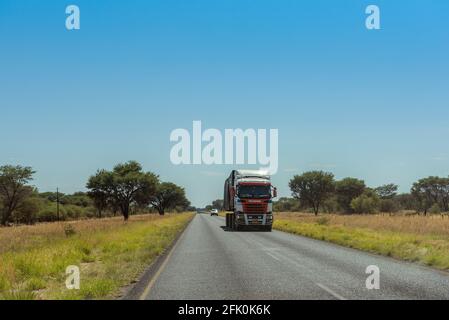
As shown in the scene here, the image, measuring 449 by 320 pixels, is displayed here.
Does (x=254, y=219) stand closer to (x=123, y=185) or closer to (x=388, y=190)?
(x=123, y=185)

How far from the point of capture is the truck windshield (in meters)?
32.9

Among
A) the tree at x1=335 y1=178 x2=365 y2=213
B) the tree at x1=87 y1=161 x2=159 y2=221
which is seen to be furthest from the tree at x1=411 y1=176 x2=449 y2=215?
the tree at x1=87 y1=161 x2=159 y2=221

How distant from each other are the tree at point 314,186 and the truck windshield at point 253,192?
238 feet

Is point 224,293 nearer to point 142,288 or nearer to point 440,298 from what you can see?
point 142,288

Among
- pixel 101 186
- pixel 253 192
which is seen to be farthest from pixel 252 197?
pixel 101 186

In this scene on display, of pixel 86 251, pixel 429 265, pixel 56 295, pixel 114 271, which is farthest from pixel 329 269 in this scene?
pixel 86 251

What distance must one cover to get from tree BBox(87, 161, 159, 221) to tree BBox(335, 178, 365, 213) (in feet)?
199

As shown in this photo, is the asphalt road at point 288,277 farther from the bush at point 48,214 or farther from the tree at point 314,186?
the tree at point 314,186

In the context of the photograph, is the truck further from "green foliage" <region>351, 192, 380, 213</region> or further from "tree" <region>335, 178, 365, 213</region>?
"tree" <region>335, 178, 365, 213</region>

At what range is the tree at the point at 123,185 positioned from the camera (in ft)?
237

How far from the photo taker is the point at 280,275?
1237 centimetres

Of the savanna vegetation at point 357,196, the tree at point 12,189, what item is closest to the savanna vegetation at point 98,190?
the tree at point 12,189

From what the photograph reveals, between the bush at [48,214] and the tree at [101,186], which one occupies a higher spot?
the tree at [101,186]

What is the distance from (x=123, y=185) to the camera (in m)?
73.6
